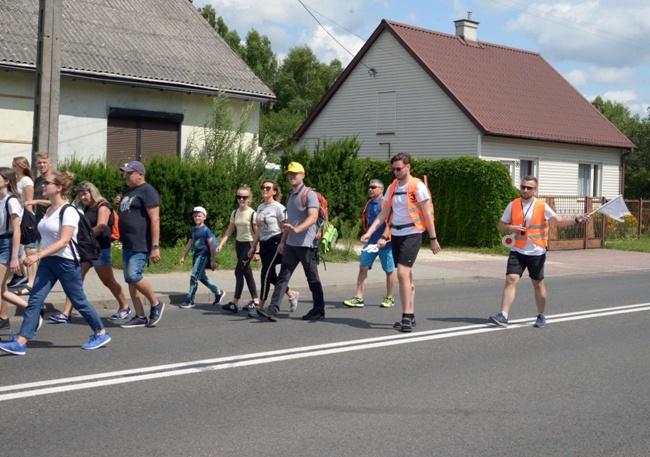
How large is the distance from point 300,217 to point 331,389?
3476 millimetres

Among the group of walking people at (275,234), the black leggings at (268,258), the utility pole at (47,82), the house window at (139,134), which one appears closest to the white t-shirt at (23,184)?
the group of walking people at (275,234)

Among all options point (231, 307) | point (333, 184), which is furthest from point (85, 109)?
point (231, 307)

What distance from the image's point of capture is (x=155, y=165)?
57.7ft

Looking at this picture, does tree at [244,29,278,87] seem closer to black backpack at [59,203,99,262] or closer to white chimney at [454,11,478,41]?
white chimney at [454,11,478,41]

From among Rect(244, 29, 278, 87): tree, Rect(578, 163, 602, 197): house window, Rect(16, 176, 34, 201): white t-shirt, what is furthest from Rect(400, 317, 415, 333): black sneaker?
Rect(244, 29, 278, 87): tree

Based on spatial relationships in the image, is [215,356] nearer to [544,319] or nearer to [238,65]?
[544,319]

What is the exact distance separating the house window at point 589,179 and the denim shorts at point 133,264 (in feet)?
86.8

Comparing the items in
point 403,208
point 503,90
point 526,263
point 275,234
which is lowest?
point 526,263

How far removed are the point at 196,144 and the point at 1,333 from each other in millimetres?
13375

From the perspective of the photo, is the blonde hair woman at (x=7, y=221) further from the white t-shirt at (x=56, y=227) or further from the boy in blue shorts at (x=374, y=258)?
the boy in blue shorts at (x=374, y=258)

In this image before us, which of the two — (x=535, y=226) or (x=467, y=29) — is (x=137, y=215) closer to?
(x=535, y=226)

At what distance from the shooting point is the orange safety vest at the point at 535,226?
982cm

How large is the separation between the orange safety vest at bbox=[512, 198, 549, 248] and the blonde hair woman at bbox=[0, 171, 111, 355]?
4.83m

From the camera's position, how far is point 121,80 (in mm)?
19875
